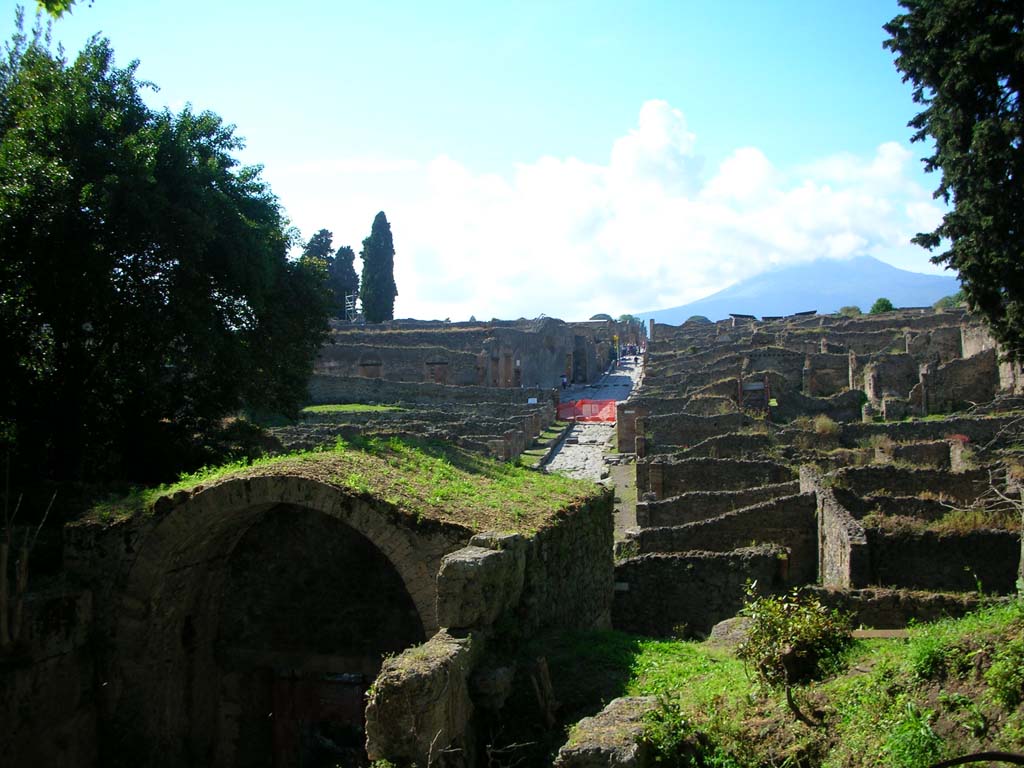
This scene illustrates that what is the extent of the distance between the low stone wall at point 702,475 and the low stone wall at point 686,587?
6.20 m

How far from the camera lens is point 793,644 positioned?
729cm

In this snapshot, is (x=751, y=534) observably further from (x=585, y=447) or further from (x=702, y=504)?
(x=585, y=447)

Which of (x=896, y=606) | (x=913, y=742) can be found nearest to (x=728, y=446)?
(x=896, y=606)

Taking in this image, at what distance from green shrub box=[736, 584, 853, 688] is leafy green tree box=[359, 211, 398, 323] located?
5464 cm

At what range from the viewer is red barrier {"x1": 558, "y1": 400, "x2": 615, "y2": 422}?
135ft

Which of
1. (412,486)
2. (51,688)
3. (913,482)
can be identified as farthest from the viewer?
(913,482)

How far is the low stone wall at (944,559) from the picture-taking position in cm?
1230

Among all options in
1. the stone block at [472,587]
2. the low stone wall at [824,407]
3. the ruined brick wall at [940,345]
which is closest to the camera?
the stone block at [472,587]

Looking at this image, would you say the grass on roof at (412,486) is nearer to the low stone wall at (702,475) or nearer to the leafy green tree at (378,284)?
the low stone wall at (702,475)

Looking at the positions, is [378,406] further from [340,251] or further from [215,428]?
[340,251]

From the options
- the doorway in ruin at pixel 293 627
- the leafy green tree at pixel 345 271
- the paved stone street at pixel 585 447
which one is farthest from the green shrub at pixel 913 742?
the leafy green tree at pixel 345 271

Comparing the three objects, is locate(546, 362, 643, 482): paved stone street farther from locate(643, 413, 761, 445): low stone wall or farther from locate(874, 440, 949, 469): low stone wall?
locate(874, 440, 949, 469): low stone wall

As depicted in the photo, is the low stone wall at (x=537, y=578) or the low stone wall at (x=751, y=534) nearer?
the low stone wall at (x=537, y=578)

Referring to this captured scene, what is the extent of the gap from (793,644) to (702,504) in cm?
1023
